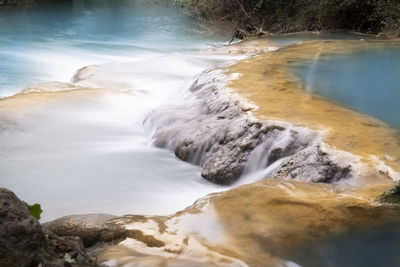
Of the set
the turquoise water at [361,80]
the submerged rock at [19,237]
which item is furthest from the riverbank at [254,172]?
the submerged rock at [19,237]

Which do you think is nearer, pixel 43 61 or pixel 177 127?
pixel 177 127

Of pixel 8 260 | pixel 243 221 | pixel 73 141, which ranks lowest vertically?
pixel 73 141

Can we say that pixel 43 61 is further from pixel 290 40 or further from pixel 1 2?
pixel 1 2

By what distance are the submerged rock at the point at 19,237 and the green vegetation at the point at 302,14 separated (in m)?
15.7

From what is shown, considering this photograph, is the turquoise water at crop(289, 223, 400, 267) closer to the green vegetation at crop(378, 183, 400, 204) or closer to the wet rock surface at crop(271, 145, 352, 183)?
the green vegetation at crop(378, 183, 400, 204)

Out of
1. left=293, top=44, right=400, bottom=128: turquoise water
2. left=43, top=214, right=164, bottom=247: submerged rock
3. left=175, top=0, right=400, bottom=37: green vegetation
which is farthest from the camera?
left=175, top=0, right=400, bottom=37: green vegetation

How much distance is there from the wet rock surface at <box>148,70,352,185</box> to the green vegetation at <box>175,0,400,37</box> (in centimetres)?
1048

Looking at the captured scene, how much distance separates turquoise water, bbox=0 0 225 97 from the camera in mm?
15914

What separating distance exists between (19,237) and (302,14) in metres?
19.5

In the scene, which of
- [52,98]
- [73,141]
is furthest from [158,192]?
[52,98]

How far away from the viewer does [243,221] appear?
14.0 feet

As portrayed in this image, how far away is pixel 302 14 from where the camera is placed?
21.2m

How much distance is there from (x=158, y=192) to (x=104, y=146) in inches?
89.4

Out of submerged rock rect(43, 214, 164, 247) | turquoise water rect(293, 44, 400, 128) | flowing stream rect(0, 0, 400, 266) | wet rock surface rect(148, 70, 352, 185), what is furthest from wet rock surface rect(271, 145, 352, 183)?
submerged rock rect(43, 214, 164, 247)
